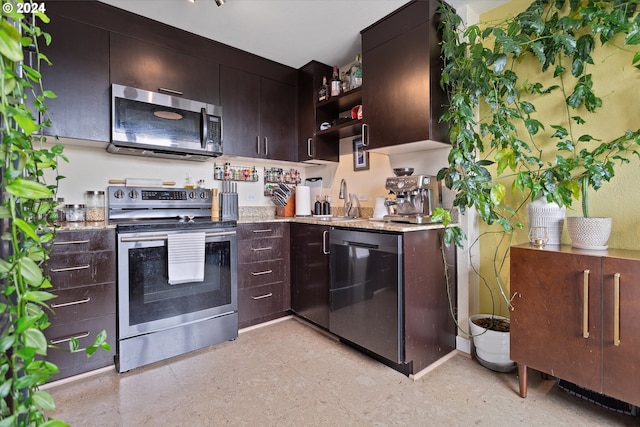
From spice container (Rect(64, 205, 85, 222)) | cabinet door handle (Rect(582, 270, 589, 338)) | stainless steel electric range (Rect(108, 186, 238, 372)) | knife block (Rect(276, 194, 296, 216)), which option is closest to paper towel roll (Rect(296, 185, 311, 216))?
knife block (Rect(276, 194, 296, 216))

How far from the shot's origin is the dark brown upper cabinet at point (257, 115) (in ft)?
8.84

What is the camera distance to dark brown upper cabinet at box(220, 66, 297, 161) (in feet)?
8.84

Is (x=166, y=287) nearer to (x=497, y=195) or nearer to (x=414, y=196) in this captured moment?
(x=414, y=196)

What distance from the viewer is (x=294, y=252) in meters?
2.70

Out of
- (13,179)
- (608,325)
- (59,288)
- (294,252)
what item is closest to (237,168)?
(294,252)

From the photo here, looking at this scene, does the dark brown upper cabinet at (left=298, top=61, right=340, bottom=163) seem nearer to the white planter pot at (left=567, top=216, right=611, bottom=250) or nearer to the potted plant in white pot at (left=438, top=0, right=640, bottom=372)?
the potted plant in white pot at (left=438, top=0, right=640, bottom=372)

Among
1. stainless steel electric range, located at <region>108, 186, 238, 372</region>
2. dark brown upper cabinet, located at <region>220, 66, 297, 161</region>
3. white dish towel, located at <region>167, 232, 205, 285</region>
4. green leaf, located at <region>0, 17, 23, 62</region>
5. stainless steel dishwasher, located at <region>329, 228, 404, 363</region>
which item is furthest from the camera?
dark brown upper cabinet, located at <region>220, 66, 297, 161</region>

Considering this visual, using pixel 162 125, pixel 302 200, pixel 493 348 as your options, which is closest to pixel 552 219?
pixel 493 348

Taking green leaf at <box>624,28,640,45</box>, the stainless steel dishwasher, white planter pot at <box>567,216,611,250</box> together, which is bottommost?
the stainless steel dishwasher

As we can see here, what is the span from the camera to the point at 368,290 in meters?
2.01

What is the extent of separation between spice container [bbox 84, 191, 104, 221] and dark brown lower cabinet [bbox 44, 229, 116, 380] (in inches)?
21.4

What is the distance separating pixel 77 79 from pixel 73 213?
908 millimetres

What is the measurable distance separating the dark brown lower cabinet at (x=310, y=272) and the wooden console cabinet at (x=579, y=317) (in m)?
1.24

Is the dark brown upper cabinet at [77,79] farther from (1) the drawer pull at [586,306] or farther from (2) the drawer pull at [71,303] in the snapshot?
(1) the drawer pull at [586,306]
